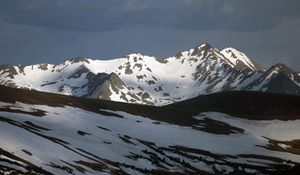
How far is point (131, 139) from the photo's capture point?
12800cm

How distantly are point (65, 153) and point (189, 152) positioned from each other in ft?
143

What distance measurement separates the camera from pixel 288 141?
165750 millimetres

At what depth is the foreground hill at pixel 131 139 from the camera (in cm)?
8706

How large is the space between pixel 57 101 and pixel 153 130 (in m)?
26.3

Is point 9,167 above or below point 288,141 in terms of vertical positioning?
below

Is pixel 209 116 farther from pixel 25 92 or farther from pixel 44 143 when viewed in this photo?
pixel 44 143

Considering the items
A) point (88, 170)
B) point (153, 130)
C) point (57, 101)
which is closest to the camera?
point (88, 170)

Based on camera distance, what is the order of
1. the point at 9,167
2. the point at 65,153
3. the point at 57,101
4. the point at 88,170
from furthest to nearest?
the point at 57,101, the point at 65,153, the point at 88,170, the point at 9,167

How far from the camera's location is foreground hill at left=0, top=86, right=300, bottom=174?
8706cm

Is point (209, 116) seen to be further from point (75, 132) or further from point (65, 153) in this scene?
point (65, 153)

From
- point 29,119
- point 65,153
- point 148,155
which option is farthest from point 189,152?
point 65,153

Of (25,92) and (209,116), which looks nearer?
(25,92)

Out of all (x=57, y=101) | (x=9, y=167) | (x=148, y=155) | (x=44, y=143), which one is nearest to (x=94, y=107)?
→ (x=57, y=101)

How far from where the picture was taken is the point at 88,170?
275 ft
